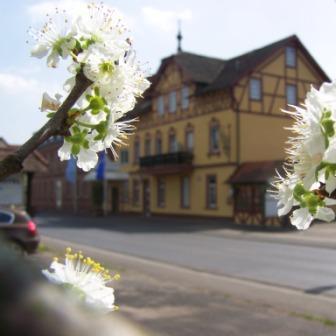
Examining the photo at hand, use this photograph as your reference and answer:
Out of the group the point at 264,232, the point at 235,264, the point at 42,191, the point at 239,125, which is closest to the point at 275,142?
the point at 239,125

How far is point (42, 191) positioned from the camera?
7106 cm

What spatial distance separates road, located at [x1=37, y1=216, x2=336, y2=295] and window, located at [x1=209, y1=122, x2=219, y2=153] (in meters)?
10.9

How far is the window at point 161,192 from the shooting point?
1790 inches

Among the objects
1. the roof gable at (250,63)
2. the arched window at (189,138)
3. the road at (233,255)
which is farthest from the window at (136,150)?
the road at (233,255)

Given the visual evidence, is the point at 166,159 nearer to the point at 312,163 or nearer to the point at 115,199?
the point at 115,199

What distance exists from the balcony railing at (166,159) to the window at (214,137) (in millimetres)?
2263

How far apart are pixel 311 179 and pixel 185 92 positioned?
41.3m

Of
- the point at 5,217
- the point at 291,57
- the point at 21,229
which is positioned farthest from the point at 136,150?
the point at 21,229

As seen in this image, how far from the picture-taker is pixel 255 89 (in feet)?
127

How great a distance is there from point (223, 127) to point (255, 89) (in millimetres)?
3105

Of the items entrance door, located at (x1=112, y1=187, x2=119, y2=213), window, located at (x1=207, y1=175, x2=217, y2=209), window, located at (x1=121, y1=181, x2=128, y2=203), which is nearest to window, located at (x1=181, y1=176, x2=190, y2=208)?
window, located at (x1=207, y1=175, x2=217, y2=209)

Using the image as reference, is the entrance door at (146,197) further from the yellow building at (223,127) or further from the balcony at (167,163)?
the balcony at (167,163)

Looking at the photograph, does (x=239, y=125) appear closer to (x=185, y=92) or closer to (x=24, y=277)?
(x=185, y=92)

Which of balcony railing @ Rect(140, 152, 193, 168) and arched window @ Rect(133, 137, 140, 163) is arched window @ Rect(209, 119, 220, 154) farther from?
arched window @ Rect(133, 137, 140, 163)
